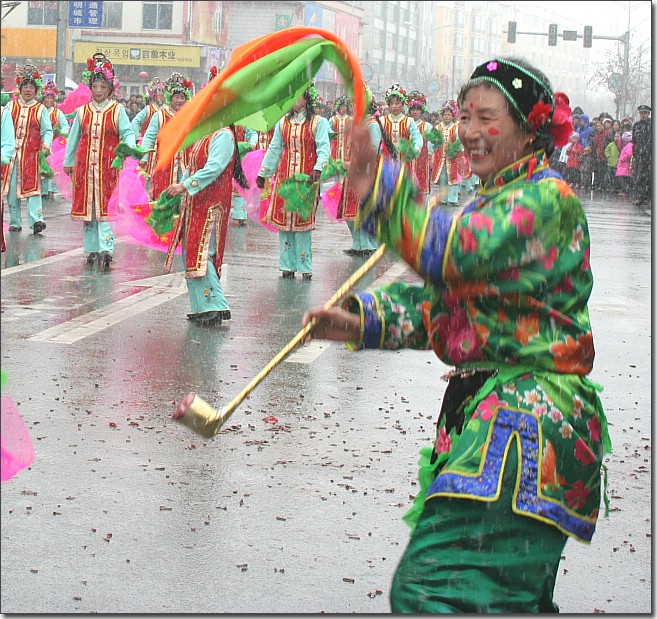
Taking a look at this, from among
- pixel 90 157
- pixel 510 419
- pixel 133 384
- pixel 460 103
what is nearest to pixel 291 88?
pixel 460 103

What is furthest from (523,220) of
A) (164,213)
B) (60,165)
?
(60,165)

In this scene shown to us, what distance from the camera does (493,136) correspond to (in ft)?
9.46

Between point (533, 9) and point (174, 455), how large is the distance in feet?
130

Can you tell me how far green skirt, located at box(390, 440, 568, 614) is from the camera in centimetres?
267

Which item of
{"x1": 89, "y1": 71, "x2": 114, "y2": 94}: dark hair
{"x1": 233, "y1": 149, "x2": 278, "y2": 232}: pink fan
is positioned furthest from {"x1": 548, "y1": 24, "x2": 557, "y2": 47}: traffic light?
{"x1": 89, "y1": 71, "x2": 114, "y2": 94}: dark hair

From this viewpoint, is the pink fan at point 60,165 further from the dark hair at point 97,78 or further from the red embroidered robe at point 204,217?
the red embroidered robe at point 204,217

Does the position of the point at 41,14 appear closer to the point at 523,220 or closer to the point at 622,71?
the point at 622,71

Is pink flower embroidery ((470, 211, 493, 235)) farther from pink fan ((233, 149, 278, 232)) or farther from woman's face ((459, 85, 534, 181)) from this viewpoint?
pink fan ((233, 149, 278, 232))

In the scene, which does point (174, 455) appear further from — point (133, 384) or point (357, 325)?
point (357, 325)

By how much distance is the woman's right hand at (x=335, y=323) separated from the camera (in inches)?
122

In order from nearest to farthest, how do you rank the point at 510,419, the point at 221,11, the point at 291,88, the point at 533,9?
1. the point at 510,419
2. the point at 291,88
3. the point at 533,9
4. the point at 221,11

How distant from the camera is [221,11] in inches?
2392

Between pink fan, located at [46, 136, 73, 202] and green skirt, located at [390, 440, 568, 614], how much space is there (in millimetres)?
16418

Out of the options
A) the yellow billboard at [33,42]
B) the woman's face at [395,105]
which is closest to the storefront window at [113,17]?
the yellow billboard at [33,42]
